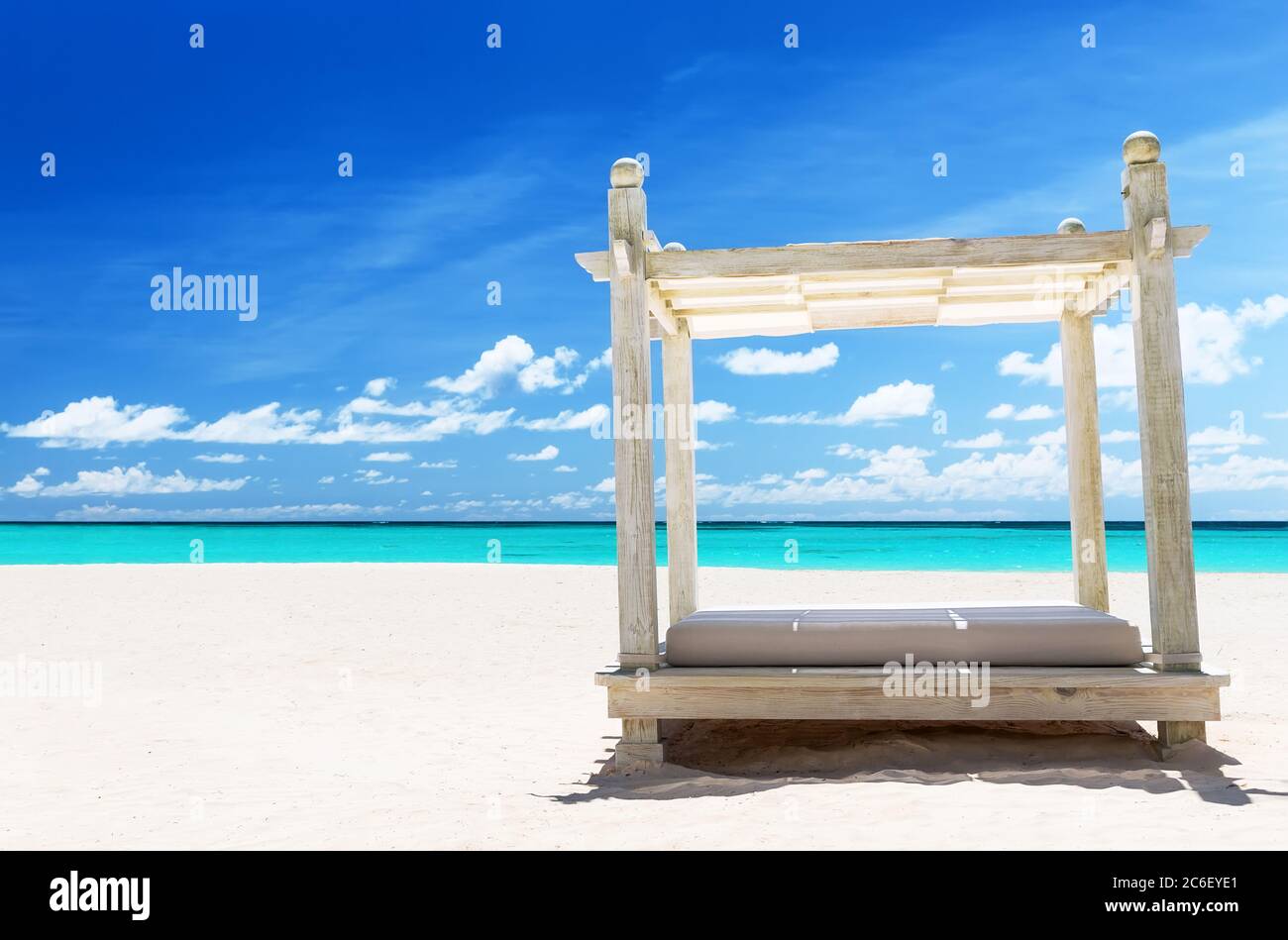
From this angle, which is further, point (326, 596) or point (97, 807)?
point (326, 596)

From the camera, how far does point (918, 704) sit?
5414 millimetres

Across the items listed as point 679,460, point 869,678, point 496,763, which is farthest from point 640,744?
point 679,460

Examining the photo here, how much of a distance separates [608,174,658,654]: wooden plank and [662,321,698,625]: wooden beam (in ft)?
5.05

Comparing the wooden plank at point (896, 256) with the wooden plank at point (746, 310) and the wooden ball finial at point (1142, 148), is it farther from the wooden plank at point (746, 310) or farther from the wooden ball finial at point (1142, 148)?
the wooden plank at point (746, 310)

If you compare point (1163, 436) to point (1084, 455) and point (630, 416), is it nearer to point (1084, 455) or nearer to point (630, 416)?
point (1084, 455)

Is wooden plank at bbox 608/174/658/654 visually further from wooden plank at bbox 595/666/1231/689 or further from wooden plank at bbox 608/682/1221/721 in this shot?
wooden plank at bbox 608/682/1221/721

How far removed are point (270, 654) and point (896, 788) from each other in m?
7.37

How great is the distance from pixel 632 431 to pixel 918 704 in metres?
2.07

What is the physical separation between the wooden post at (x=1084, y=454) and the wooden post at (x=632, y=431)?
130 inches

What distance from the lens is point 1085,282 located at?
263 inches
